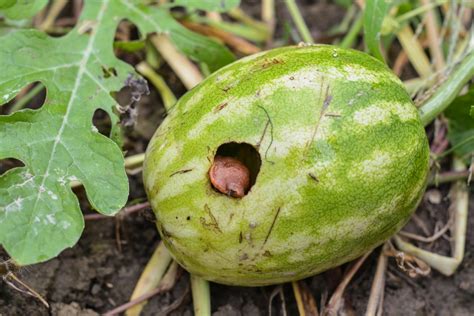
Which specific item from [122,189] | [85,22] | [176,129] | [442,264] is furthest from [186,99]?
[442,264]

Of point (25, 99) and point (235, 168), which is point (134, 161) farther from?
point (235, 168)

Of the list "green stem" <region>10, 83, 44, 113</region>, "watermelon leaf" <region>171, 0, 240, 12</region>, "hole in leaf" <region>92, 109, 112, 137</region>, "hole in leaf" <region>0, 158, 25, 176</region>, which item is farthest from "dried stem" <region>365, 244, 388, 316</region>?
"green stem" <region>10, 83, 44, 113</region>

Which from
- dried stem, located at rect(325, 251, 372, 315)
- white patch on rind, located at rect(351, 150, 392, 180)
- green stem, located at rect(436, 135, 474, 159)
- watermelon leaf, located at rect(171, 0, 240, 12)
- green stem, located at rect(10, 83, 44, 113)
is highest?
white patch on rind, located at rect(351, 150, 392, 180)

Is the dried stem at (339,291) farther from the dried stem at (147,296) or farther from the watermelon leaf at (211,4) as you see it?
the watermelon leaf at (211,4)

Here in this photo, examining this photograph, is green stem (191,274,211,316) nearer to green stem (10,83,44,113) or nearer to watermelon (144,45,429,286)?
watermelon (144,45,429,286)

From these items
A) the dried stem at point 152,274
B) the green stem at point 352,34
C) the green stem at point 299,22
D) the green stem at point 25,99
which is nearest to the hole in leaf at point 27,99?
the green stem at point 25,99

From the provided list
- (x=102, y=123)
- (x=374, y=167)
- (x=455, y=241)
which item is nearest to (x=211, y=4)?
(x=102, y=123)
